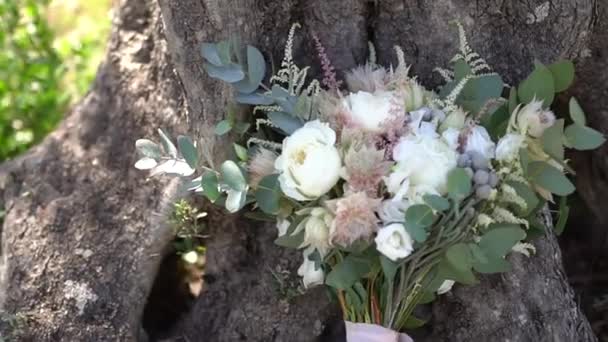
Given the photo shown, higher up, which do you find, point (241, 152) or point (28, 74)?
point (241, 152)

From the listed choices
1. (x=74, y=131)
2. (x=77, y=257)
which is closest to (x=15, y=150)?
(x=74, y=131)

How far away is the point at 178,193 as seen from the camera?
244cm

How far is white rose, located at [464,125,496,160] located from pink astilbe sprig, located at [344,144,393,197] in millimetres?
153

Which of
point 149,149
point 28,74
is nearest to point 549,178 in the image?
point 149,149

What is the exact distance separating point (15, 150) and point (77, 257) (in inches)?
48.3

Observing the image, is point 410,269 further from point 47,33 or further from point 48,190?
point 47,33

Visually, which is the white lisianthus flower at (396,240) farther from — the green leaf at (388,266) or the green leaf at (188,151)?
the green leaf at (188,151)

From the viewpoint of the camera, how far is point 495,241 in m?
1.91

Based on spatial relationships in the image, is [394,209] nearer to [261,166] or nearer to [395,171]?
[395,171]

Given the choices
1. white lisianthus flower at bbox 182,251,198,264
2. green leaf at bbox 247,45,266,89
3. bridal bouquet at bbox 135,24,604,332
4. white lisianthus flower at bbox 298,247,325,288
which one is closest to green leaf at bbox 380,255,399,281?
bridal bouquet at bbox 135,24,604,332

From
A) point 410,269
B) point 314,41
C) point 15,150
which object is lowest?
point 15,150

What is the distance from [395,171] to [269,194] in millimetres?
258

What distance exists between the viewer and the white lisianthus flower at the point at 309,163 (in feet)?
6.19

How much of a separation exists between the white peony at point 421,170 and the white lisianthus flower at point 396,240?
0.20 ft
